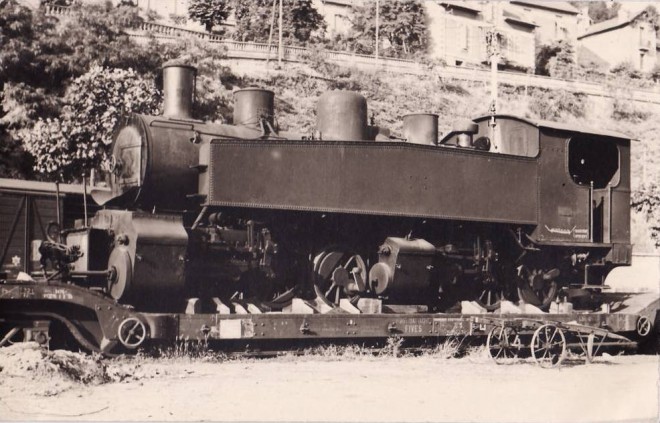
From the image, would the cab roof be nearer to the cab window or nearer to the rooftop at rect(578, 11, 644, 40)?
the cab window

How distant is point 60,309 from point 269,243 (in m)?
2.62

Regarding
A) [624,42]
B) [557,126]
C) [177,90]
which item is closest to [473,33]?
[624,42]

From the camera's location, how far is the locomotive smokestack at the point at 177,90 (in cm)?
974

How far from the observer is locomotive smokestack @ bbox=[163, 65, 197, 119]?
32.0 feet

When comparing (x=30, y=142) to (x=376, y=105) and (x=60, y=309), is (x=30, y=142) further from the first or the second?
(x=376, y=105)

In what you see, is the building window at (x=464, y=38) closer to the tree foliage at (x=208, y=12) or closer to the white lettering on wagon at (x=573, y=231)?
the tree foliage at (x=208, y=12)

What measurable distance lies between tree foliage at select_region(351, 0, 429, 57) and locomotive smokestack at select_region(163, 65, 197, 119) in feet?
125

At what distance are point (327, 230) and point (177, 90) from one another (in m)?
2.69

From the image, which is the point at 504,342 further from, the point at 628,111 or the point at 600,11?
the point at 600,11

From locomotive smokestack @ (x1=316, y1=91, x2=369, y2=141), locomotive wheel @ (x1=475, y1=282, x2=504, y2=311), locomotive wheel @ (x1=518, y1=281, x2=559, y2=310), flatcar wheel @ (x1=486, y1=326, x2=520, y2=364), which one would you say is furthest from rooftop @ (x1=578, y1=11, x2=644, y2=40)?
locomotive smokestack @ (x1=316, y1=91, x2=369, y2=141)

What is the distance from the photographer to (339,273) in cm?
1006

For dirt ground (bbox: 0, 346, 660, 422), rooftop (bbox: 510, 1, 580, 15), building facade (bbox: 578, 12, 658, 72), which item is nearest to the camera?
dirt ground (bbox: 0, 346, 660, 422)

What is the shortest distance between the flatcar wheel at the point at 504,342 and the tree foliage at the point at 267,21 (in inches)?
1253

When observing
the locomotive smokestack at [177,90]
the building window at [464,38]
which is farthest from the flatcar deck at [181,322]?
the building window at [464,38]
